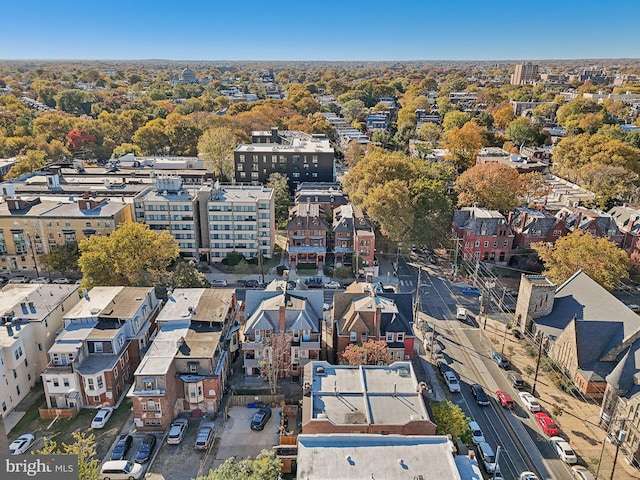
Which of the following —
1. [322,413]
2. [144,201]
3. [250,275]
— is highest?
[144,201]

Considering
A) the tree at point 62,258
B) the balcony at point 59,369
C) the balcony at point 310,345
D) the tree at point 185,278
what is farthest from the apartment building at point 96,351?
the tree at point 62,258

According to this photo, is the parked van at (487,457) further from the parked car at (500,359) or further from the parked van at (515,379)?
the parked car at (500,359)

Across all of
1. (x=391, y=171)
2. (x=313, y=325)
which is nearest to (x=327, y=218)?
(x=391, y=171)

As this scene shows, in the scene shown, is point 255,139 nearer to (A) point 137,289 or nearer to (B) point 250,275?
→ (B) point 250,275

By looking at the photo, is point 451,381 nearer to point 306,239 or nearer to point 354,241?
point 354,241

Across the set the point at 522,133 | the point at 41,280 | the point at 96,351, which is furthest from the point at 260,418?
the point at 522,133

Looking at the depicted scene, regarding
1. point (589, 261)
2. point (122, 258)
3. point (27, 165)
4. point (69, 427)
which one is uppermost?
point (27, 165)
